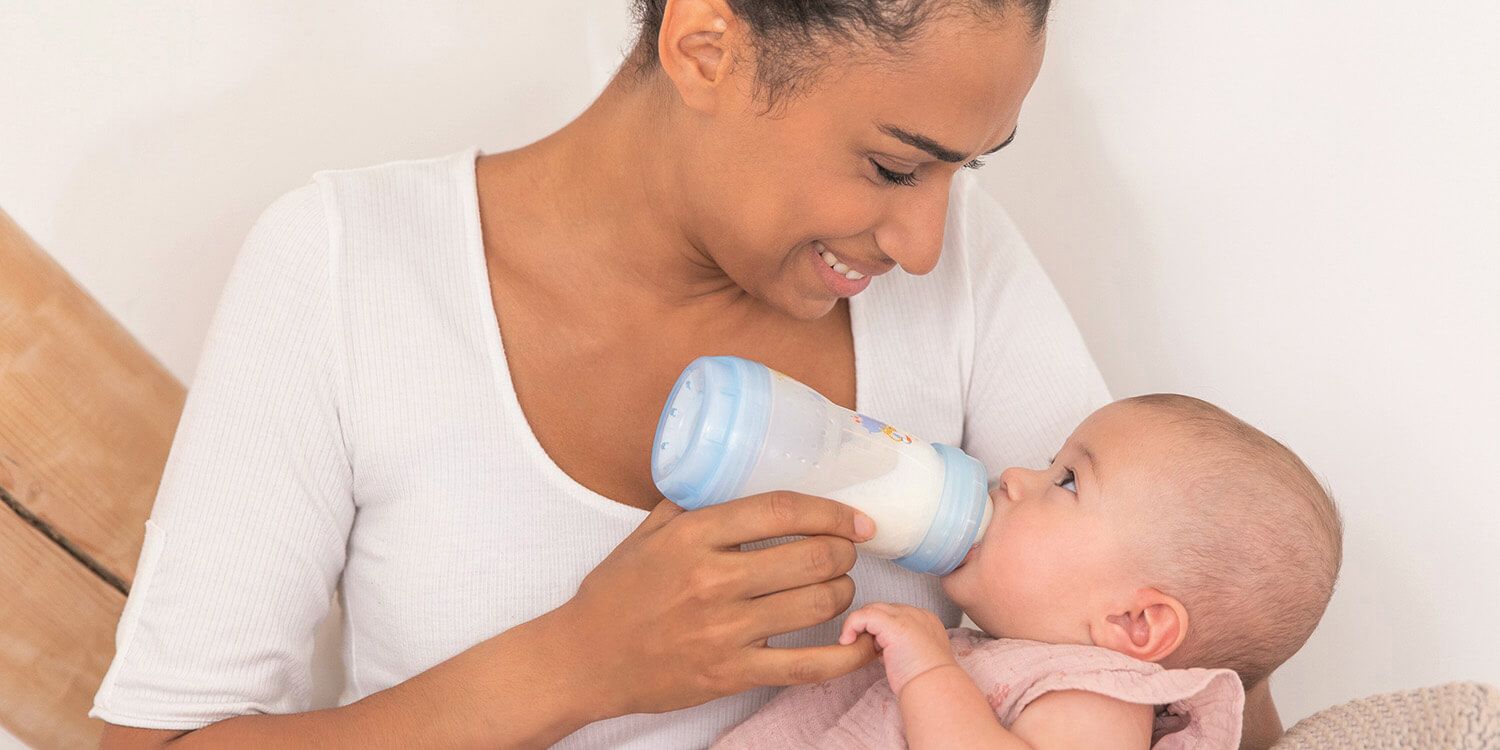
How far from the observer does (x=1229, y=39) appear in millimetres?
1780

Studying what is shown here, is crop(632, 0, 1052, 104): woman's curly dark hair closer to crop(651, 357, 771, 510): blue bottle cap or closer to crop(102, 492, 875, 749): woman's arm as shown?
crop(651, 357, 771, 510): blue bottle cap

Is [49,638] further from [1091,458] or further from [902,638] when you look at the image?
[1091,458]

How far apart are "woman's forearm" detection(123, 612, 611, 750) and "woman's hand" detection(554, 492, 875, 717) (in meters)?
0.03

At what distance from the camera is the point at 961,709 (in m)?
1.27

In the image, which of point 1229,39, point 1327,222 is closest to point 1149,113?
point 1229,39

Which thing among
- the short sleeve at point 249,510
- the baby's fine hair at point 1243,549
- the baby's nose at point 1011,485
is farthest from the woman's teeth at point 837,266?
the short sleeve at point 249,510

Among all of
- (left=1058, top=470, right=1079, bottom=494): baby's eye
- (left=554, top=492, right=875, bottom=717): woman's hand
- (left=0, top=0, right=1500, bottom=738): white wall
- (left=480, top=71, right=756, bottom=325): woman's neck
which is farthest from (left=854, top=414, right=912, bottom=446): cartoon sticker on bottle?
(left=0, top=0, right=1500, bottom=738): white wall

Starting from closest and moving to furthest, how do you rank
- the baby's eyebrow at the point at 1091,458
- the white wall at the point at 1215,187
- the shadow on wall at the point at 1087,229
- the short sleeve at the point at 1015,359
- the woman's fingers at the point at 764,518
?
the woman's fingers at the point at 764,518 < the baby's eyebrow at the point at 1091,458 < the white wall at the point at 1215,187 < the short sleeve at the point at 1015,359 < the shadow on wall at the point at 1087,229

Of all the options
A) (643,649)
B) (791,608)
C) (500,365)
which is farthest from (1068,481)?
(500,365)

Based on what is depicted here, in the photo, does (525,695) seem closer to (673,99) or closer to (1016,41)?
(673,99)

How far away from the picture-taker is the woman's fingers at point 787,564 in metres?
1.24

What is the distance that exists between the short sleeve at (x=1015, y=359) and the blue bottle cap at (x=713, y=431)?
49 centimetres

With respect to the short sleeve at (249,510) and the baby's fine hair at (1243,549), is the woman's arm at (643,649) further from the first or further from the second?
the baby's fine hair at (1243,549)

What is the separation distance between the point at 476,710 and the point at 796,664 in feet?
1.07
